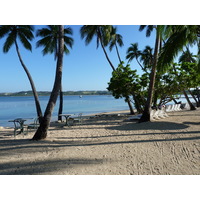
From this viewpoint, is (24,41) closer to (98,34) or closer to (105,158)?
(98,34)

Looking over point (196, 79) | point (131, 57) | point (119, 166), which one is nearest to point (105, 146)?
point (119, 166)

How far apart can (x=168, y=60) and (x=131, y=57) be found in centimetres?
1759

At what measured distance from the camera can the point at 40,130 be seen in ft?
16.8

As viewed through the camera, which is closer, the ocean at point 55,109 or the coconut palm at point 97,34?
the coconut palm at point 97,34

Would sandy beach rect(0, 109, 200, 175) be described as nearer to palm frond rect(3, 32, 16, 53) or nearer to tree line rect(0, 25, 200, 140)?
tree line rect(0, 25, 200, 140)

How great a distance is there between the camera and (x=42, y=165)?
311 centimetres

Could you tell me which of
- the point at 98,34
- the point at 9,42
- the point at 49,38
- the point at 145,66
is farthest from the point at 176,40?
the point at 9,42

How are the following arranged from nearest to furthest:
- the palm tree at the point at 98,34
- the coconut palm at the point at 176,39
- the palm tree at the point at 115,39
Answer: the coconut palm at the point at 176,39 → the palm tree at the point at 98,34 → the palm tree at the point at 115,39

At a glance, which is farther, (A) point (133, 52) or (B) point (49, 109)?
(A) point (133, 52)

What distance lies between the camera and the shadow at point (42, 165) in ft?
9.41

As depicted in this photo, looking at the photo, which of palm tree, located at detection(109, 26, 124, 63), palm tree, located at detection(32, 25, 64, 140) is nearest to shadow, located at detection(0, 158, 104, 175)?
palm tree, located at detection(32, 25, 64, 140)

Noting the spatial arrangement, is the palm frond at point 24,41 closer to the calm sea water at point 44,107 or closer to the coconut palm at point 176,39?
the calm sea water at point 44,107

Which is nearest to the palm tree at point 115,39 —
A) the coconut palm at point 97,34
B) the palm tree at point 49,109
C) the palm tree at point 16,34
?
the coconut palm at point 97,34
